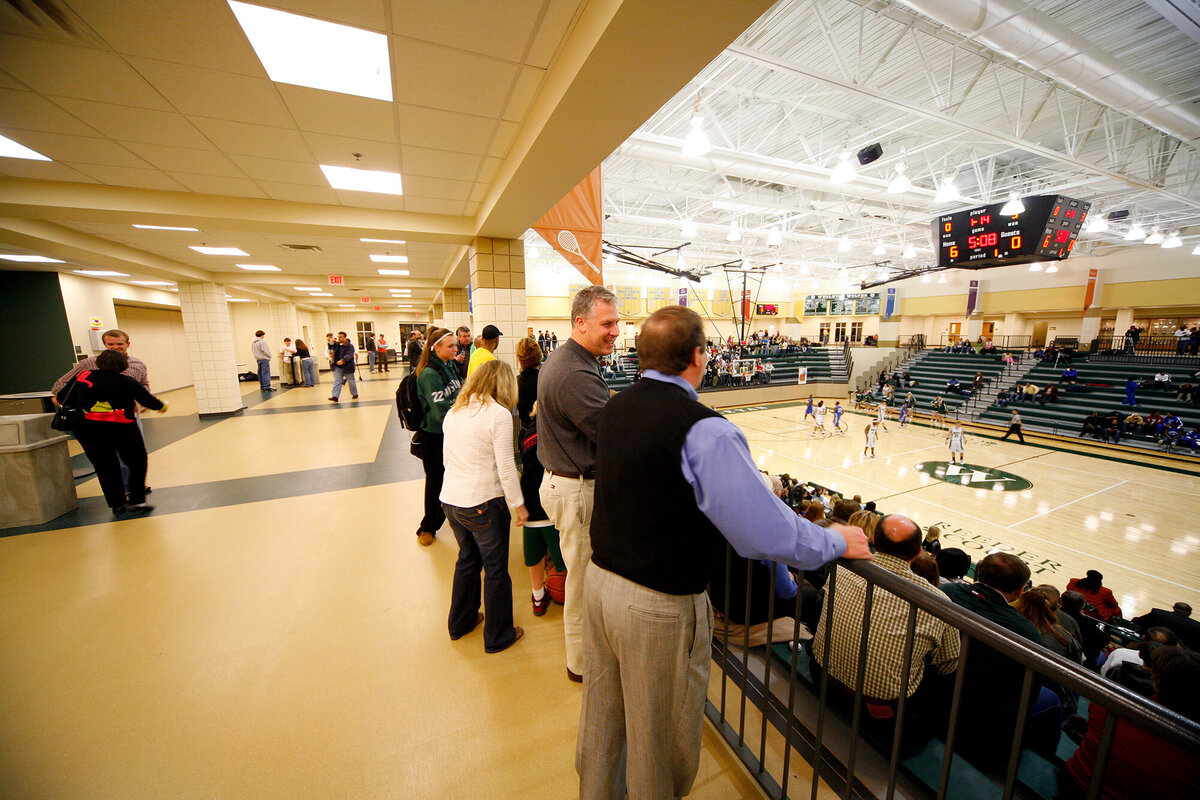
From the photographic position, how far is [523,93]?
8.98 feet

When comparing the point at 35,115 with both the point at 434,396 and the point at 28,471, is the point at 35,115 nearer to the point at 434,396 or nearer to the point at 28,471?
the point at 28,471

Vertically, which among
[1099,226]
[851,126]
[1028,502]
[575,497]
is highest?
[851,126]

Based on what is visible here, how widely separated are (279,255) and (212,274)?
3234 millimetres

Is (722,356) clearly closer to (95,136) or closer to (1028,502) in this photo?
(1028,502)

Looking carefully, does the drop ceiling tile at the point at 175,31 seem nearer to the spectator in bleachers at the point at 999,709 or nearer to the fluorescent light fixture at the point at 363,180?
the fluorescent light fixture at the point at 363,180

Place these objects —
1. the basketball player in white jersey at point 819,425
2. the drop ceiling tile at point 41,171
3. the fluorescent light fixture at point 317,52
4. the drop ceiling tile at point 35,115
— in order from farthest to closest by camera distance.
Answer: the basketball player in white jersey at point 819,425 < the drop ceiling tile at point 41,171 < the drop ceiling tile at point 35,115 < the fluorescent light fixture at point 317,52

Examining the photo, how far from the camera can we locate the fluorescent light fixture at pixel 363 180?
3.97 m

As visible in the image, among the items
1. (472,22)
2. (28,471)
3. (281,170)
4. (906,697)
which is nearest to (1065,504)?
(906,697)

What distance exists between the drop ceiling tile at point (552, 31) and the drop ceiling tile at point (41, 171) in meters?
4.61

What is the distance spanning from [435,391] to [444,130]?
6.54ft

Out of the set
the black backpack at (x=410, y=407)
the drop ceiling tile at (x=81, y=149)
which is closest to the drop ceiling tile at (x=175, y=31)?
the drop ceiling tile at (x=81, y=149)

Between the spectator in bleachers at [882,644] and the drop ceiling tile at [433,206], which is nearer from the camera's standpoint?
the spectator in bleachers at [882,644]

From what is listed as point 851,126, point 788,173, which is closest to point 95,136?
point 788,173

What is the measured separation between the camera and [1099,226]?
11.1 metres
